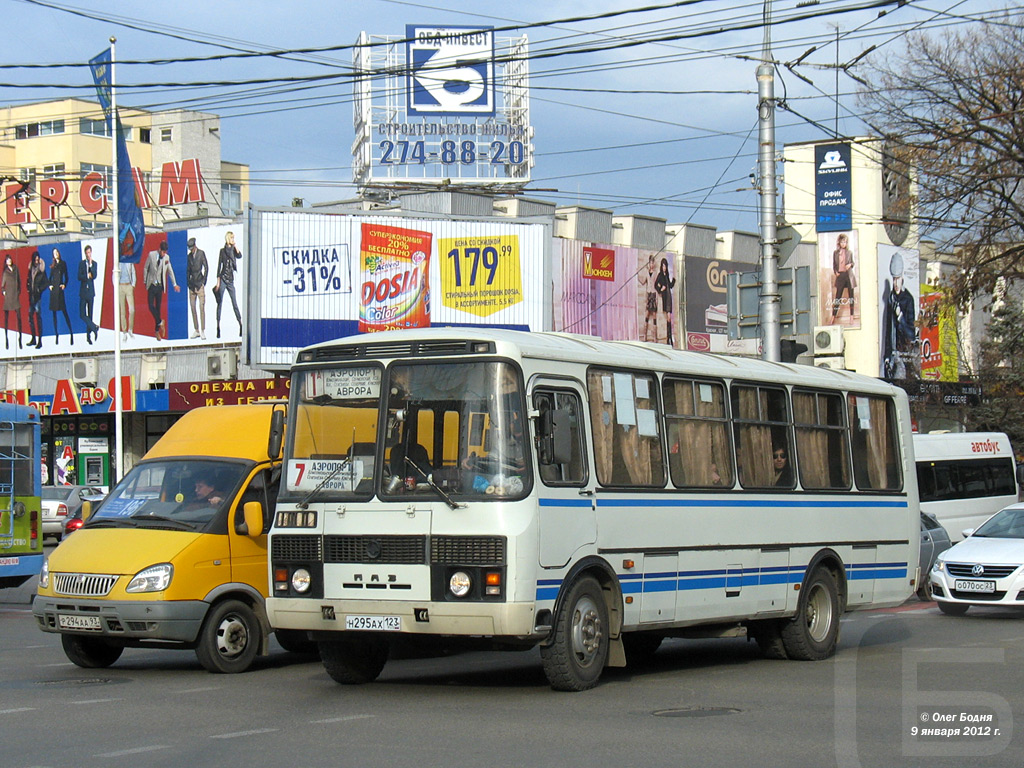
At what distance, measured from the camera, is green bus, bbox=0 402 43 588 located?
63.1 ft

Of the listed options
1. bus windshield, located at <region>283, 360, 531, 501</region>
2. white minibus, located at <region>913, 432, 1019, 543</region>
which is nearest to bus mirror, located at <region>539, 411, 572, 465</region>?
bus windshield, located at <region>283, 360, 531, 501</region>


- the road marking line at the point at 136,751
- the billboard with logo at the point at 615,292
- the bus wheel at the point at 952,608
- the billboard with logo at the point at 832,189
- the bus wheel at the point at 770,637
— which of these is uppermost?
the billboard with logo at the point at 832,189

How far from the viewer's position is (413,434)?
10.8 metres

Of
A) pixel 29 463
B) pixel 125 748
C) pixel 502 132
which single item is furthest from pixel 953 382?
pixel 125 748

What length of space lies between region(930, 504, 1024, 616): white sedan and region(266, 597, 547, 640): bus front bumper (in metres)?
10.5

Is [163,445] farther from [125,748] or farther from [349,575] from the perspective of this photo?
[125,748]

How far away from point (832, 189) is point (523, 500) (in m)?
52.5

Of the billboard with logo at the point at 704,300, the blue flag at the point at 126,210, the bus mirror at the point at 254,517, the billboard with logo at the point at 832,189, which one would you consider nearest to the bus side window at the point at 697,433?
the bus mirror at the point at 254,517

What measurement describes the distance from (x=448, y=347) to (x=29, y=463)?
10950 mm

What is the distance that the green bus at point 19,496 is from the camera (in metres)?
19.2

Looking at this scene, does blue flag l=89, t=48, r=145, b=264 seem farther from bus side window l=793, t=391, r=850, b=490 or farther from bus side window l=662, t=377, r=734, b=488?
bus side window l=662, t=377, r=734, b=488

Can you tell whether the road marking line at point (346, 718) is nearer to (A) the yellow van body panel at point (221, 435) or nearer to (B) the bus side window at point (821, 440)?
(A) the yellow van body panel at point (221, 435)

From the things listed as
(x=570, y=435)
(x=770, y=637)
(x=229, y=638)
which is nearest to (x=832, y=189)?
(x=770, y=637)

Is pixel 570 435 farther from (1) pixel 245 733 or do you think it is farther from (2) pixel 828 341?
(2) pixel 828 341
